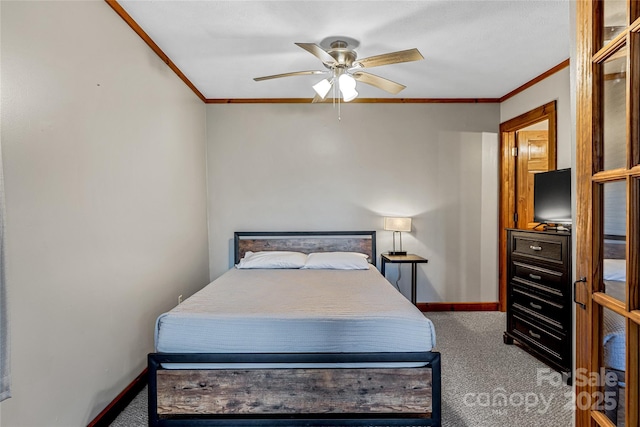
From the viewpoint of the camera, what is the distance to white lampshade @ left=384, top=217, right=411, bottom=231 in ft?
12.6

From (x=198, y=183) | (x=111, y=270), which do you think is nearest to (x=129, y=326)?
(x=111, y=270)

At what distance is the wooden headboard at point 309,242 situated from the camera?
4.04 meters

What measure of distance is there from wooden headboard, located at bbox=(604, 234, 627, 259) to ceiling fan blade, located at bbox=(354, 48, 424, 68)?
148cm

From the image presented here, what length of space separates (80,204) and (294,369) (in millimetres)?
1477

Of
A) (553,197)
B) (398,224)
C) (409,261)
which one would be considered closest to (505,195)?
(553,197)

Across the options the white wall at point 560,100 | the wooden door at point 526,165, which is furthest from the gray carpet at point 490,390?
the white wall at point 560,100

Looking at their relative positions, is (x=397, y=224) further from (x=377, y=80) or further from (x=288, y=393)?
(x=288, y=393)

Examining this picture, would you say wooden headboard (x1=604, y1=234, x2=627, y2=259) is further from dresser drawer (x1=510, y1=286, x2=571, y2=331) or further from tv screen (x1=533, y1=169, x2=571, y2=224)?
tv screen (x1=533, y1=169, x2=571, y2=224)

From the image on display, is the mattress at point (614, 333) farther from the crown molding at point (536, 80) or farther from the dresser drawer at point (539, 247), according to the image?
the crown molding at point (536, 80)

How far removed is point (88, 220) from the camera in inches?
74.9

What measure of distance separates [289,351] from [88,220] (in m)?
1.35

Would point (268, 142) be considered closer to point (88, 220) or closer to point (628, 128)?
point (88, 220)

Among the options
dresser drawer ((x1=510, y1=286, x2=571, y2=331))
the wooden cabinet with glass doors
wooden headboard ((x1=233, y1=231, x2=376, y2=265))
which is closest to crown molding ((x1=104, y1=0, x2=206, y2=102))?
wooden headboard ((x1=233, y1=231, x2=376, y2=265))

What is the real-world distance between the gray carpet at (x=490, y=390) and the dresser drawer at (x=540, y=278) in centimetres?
65
